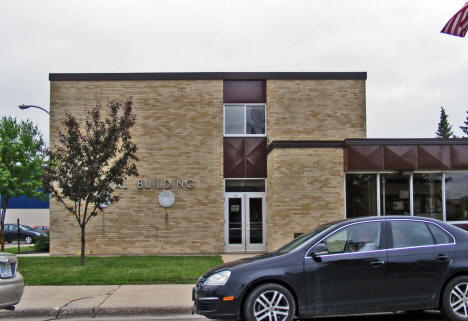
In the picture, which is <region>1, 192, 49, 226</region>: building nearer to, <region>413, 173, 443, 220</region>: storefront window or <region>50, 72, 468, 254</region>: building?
<region>50, 72, 468, 254</region>: building

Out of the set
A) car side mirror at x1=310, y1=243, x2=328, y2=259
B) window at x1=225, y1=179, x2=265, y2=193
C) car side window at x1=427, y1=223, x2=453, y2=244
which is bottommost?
car side mirror at x1=310, y1=243, x2=328, y2=259

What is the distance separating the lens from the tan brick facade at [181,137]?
59.9 ft

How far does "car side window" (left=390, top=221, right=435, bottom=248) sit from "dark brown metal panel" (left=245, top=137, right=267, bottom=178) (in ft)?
37.0

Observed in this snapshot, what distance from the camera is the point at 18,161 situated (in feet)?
74.9

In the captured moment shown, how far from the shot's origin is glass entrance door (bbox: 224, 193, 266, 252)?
1858 centimetres

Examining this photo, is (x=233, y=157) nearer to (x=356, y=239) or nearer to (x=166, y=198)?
(x=166, y=198)

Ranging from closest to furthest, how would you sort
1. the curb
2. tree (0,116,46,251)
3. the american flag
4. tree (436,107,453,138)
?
the curb
the american flag
tree (0,116,46,251)
tree (436,107,453,138)

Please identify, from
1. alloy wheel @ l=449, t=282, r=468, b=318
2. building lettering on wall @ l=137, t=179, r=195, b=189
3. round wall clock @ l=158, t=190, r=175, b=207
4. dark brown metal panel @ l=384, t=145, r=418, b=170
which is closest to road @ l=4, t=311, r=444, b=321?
alloy wheel @ l=449, t=282, r=468, b=318

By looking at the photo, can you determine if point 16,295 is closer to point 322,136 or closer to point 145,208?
point 145,208

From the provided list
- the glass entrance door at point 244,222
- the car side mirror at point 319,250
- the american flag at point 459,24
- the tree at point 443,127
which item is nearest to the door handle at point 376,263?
the car side mirror at point 319,250

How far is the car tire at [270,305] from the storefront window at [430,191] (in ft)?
35.7

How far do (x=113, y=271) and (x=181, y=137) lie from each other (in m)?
6.75

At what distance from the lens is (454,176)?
54.9 feet

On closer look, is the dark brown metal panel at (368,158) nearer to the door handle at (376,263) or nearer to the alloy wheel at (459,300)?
the alloy wheel at (459,300)
